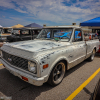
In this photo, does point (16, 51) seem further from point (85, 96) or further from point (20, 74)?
point (85, 96)

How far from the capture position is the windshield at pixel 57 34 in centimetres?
357

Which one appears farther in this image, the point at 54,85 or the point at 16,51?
the point at 54,85

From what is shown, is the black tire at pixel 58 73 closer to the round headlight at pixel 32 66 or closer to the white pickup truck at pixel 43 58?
the white pickup truck at pixel 43 58

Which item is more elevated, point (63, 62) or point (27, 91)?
point (63, 62)

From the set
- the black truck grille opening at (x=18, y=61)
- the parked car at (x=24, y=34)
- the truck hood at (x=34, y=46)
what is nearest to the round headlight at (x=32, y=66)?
the black truck grille opening at (x=18, y=61)

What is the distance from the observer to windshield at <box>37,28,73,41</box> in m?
3.57

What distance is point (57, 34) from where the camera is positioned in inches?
155

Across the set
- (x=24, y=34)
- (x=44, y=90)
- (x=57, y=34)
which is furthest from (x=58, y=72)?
(x=24, y=34)

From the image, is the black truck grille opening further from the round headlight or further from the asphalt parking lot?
the asphalt parking lot

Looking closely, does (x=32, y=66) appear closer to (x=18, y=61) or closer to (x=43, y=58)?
(x=43, y=58)

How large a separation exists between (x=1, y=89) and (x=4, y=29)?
10.0 m

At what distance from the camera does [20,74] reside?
2.38 meters

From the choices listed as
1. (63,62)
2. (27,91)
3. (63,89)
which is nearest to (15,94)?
(27,91)

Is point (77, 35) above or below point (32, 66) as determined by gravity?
above
